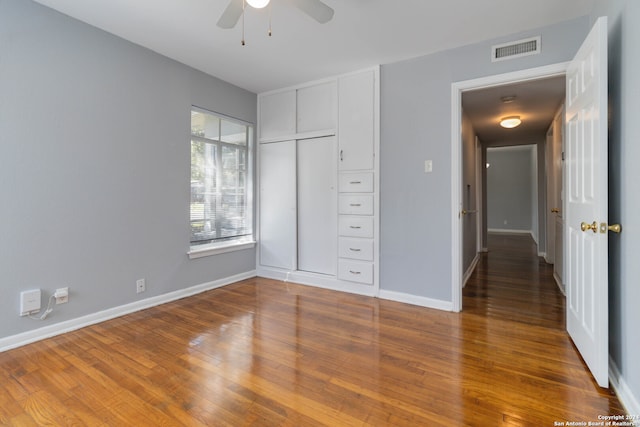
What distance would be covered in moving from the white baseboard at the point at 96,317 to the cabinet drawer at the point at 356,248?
156cm

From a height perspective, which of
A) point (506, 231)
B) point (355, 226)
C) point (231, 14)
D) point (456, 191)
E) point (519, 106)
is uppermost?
point (519, 106)

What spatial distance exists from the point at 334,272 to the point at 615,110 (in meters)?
2.91

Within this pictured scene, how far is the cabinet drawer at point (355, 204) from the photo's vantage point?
140 inches

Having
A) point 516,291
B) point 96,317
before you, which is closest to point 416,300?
point 516,291

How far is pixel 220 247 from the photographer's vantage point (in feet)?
12.8

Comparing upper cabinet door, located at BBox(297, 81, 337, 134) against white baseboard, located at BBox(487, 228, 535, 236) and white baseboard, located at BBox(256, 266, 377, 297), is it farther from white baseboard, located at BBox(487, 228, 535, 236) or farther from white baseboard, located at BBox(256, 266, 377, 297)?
white baseboard, located at BBox(487, 228, 535, 236)

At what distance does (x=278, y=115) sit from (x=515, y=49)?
8.96 ft

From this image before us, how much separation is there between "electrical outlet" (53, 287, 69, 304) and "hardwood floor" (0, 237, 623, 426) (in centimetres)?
29

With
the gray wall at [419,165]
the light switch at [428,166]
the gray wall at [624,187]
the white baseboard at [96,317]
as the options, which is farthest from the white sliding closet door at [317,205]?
the gray wall at [624,187]

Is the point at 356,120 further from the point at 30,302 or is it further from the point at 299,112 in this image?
the point at 30,302

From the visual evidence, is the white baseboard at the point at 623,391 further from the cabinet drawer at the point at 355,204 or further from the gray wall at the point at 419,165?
the cabinet drawer at the point at 355,204

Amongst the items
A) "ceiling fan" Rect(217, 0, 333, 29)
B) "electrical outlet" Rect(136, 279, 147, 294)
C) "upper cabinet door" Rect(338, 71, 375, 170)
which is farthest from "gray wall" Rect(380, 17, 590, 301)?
"electrical outlet" Rect(136, 279, 147, 294)

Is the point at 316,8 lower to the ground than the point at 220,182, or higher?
higher

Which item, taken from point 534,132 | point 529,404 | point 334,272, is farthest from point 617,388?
point 534,132
